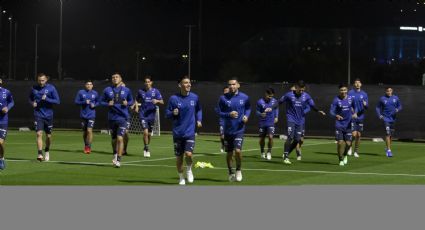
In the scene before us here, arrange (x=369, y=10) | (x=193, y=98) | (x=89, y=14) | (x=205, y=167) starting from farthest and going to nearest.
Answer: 1. (x=89, y=14)
2. (x=369, y=10)
3. (x=205, y=167)
4. (x=193, y=98)

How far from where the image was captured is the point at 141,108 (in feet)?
Result: 94.1

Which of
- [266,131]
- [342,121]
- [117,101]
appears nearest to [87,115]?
[266,131]

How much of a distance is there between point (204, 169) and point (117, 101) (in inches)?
111

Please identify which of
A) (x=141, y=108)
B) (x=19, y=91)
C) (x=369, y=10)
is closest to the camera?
(x=141, y=108)

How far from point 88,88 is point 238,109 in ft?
39.3

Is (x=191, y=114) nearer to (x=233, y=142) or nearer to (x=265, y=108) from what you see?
(x=233, y=142)

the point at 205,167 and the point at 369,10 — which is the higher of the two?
the point at 369,10

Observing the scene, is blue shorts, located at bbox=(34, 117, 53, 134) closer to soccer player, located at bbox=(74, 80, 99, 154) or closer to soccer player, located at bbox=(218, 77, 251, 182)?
soccer player, located at bbox=(74, 80, 99, 154)

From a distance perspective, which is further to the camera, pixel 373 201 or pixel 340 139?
pixel 340 139

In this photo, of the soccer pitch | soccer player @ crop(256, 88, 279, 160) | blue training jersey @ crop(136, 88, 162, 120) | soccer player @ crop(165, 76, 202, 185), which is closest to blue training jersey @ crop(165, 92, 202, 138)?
soccer player @ crop(165, 76, 202, 185)

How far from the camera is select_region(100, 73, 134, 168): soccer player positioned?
23406mm

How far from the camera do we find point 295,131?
26078mm

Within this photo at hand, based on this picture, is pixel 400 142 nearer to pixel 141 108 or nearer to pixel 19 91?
pixel 141 108

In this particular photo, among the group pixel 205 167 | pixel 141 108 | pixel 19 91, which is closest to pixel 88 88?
pixel 141 108
